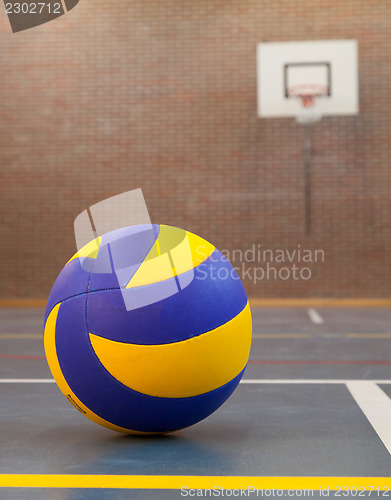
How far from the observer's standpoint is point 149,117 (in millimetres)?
14883

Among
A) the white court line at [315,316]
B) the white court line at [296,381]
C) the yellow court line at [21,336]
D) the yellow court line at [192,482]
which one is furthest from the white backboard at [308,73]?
the yellow court line at [192,482]

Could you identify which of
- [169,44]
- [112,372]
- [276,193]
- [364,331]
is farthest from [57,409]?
[169,44]

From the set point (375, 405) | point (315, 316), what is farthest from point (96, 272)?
point (315, 316)

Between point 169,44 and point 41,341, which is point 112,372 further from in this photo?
point 169,44

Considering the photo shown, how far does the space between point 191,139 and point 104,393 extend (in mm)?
11822

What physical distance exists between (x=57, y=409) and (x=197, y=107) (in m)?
11.2

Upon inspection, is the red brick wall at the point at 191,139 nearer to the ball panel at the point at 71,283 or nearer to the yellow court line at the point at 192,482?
the ball panel at the point at 71,283

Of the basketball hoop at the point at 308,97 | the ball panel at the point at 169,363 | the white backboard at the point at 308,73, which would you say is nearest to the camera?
the ball panel at the point at 169,363

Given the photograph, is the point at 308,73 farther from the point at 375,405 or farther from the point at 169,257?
the point at 169,257

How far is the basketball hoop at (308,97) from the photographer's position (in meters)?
14.1

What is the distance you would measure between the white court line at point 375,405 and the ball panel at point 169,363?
3.15 feet

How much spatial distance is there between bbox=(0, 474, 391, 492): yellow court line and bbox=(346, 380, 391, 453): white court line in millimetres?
623

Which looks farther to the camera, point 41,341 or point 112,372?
point 41,341

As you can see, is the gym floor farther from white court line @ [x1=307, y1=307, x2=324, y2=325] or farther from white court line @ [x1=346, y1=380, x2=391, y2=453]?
white court line @ [x1=307, y1=307, x2=324, y2=325]
